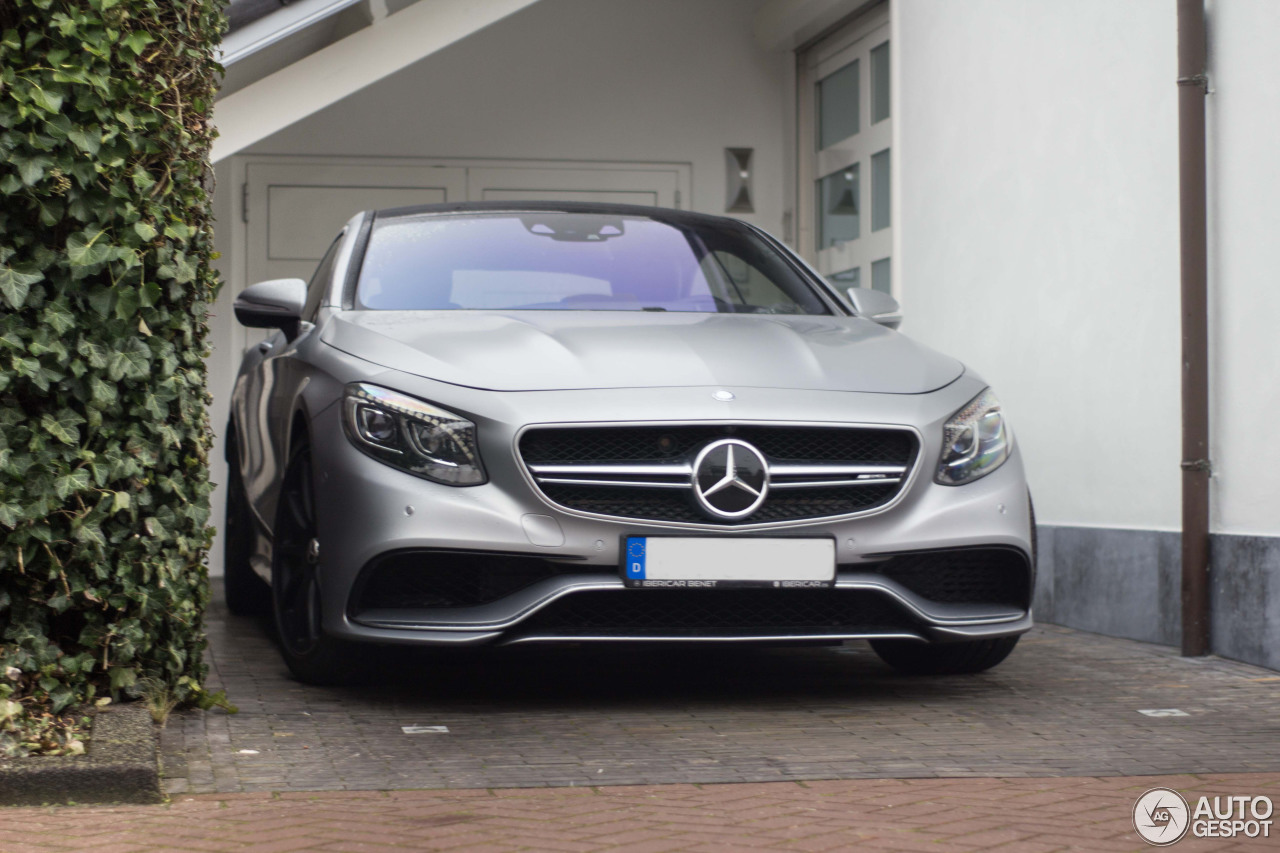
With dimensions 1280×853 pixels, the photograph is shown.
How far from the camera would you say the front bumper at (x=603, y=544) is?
169 inches

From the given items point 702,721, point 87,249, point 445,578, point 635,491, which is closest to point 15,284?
point 87,249

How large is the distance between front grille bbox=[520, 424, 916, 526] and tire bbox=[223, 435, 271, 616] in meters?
2.68

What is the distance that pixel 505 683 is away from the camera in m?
5.20

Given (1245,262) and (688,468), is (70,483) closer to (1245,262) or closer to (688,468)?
(688,468)

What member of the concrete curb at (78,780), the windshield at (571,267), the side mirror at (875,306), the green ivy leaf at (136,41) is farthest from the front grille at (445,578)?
the side mirror at (875,306)

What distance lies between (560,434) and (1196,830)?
187 cm

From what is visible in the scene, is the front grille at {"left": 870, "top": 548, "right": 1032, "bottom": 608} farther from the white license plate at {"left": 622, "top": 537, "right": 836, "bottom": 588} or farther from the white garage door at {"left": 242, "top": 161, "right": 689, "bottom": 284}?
the white garage door at {"left": 242, "top": 161, "right": 689, "bottom": 284}

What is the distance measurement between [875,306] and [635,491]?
1.76 metres

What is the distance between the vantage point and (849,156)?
1070cm

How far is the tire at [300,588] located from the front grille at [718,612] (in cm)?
78

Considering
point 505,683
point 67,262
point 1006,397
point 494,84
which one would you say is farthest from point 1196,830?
point 494,84

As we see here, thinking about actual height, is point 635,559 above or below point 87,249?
below

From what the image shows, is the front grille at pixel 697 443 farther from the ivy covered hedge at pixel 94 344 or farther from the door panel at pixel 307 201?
the door panel at pixel 307 201

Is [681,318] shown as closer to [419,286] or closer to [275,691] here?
[419,286]
